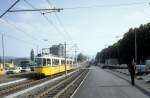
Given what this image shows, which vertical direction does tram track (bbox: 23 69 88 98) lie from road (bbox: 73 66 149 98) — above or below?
below

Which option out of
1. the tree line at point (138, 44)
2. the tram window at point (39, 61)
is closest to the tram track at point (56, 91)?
the tram window at point (39, 61)

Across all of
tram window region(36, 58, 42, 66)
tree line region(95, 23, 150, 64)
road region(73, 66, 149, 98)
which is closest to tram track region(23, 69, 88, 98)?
road region(73, 66, 149, 98)

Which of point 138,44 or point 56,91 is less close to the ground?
point 138,44

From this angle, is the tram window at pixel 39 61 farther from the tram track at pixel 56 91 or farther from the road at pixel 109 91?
the road at pixel 109 91

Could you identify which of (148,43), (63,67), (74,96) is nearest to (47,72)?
(63,67)

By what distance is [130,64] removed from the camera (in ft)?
100

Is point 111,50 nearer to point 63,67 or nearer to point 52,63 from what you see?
point 63,67

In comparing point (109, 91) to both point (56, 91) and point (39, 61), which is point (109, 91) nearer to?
point (56, 91)

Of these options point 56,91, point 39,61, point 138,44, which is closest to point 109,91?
point 56,91

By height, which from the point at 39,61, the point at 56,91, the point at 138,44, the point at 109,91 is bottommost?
the point at 56,91

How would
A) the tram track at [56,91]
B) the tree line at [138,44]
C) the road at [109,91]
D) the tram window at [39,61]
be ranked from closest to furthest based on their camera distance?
the road at [109,91] < the tram track at [56,91] < the tram window at [39,61] < the tree line at [138,44]

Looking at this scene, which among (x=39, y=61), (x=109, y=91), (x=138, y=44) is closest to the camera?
(x=109, y=91)

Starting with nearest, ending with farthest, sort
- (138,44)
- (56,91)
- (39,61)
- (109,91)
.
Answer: (109,91) < (56,91) < (39,61) < (138,44)

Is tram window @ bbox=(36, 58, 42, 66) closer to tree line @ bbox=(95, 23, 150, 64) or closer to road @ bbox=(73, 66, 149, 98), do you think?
road @ bbox=(73, 66, 149, 98)
